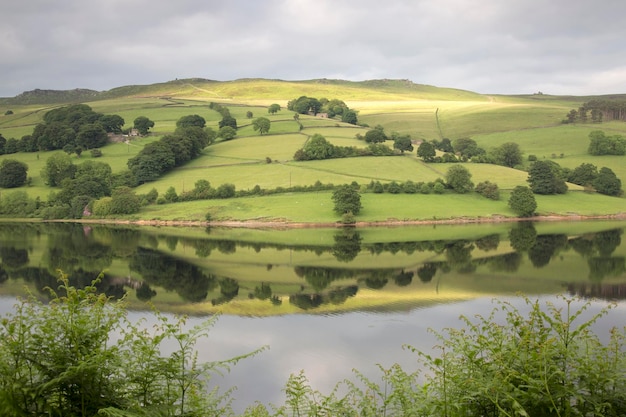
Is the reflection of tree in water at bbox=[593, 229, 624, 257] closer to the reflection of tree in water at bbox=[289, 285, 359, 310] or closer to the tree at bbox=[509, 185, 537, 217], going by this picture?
the tree at bbox=[509, 185, 537, 217]

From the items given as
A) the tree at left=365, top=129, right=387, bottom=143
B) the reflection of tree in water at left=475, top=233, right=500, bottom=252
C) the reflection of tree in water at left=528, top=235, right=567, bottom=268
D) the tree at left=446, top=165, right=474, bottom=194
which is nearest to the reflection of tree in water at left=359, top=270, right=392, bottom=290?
the reflection of tree in water at left=528, top=235, right=567, bottom=268

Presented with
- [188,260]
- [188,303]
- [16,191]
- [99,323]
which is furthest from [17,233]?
[99,323]

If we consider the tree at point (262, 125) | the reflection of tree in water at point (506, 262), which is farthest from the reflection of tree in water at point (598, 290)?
the tree at point (262, 125)

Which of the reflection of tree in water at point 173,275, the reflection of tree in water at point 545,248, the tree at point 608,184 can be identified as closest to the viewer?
the reflection of tree in water at point 173,275

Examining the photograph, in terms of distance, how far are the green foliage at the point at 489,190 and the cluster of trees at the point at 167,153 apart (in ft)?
201

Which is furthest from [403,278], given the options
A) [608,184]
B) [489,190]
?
[608,184]

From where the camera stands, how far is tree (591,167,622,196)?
100625mm

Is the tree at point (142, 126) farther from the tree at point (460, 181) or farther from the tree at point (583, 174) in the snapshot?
the tree at point (583, 174)

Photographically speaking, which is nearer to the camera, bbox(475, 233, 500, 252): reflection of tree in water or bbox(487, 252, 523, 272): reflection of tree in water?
bbox(487, 252, 523, 272): reflection of tree in water

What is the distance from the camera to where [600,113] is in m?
150

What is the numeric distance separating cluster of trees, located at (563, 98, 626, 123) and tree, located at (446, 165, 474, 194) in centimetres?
7653

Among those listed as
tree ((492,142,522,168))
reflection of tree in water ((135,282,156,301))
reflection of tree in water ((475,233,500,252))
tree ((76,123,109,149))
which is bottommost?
reflection of tree in water ((475,233,500,252))

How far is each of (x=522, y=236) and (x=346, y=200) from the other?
2700cm

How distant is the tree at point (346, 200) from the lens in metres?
82.8
